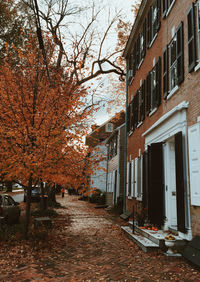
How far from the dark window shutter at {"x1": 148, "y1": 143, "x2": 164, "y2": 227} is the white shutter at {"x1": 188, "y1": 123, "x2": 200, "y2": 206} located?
219cm

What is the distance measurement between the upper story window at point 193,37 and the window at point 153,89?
248cm

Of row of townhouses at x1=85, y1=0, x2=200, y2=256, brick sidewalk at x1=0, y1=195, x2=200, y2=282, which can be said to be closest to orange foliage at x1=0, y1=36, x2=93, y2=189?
brick sidewalk at x1=0, y1=195, x2=200, y2=282

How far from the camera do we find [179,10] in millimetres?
7473

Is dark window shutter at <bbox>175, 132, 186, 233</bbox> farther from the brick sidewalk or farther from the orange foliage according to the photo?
the orange foliage

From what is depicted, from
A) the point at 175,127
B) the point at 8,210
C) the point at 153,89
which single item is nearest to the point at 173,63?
the point at 153,89

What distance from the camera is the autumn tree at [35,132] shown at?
23.1 feet

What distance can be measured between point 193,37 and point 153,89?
3.59m

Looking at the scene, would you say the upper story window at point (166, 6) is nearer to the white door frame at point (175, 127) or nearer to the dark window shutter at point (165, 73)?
the dark window shutter at point (165, 73)

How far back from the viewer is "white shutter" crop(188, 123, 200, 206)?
5.75 metres

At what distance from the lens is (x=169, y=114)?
23.9 feet

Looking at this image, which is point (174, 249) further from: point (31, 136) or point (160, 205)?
point (31, 136)

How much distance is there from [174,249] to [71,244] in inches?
126

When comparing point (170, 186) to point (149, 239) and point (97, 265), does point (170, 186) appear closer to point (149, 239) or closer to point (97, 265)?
point (149, 239)

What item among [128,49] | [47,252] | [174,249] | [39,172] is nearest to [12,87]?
[39,172]
